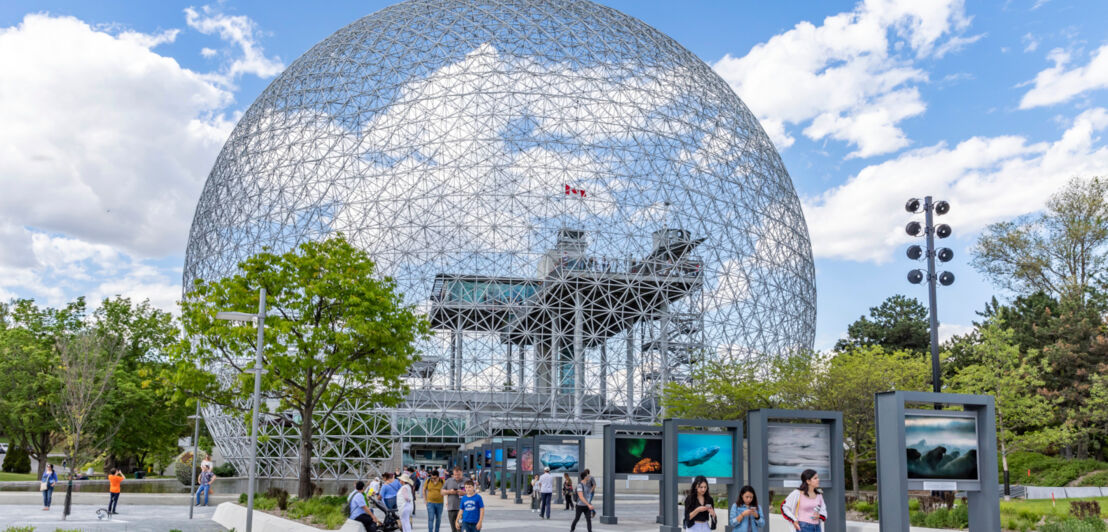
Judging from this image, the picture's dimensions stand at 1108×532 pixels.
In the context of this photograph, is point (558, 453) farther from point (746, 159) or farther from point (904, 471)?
point (746, 159)

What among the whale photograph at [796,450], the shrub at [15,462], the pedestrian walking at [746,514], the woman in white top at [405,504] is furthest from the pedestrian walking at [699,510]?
the shrub at [15,462]

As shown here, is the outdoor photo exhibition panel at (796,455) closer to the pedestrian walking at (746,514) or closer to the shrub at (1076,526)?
the shrub at (1076,526)

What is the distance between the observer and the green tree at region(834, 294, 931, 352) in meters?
55.8

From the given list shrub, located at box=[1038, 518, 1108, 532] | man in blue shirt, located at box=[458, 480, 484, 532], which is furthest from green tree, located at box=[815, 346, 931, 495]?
man in blue shirt, located at box=[458, 480, 484, 532]

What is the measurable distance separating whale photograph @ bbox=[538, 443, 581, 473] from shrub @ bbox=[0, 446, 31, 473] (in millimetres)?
51034

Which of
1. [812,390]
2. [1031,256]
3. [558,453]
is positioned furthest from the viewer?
[1031,256]

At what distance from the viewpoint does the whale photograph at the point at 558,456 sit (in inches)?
1112

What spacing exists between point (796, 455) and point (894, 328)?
4436 centimetres

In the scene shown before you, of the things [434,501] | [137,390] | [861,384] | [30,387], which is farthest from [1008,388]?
[30,387]

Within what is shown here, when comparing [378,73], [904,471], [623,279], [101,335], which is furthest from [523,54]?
[904,471]

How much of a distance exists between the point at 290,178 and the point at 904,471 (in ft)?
134

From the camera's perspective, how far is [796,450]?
15.4m

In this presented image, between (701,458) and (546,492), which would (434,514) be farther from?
(546,492)

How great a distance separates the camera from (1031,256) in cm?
4644
